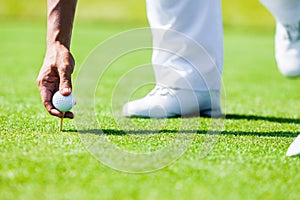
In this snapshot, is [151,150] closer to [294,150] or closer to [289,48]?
[294,150]

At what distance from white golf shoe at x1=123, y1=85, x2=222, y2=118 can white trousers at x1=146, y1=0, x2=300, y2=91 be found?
0.11ft

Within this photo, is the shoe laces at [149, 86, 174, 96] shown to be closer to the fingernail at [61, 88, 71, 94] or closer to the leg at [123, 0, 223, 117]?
the leg at [123, 0, 223, 117]

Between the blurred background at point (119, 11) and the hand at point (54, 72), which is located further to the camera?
the blurred background at point (119, 11)

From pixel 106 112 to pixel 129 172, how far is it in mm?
1137

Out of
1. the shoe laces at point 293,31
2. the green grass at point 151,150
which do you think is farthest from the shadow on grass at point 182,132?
the shoe laces at point 293,31

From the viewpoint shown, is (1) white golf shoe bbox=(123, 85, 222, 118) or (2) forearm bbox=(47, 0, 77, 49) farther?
(1) white golf shoe bbox=(123, 85, 222, 118)

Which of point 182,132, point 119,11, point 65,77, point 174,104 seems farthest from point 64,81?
point 119,11

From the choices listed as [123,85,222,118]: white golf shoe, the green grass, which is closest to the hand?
the green grass

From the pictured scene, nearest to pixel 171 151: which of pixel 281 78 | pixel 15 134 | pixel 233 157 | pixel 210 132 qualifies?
pixel 233 157

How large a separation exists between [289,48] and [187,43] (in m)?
0.51

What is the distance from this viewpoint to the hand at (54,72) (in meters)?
1.94

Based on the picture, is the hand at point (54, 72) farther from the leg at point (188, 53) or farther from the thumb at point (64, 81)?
the leg at point (188, 53)

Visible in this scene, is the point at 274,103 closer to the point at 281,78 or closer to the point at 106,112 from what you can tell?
the point at 106,112

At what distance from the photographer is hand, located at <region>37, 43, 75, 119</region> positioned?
194cm
